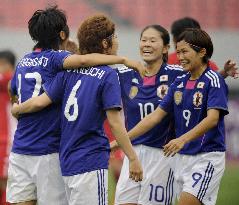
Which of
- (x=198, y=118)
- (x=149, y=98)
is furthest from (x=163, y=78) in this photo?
(x=198, y=118)

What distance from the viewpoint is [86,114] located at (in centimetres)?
621

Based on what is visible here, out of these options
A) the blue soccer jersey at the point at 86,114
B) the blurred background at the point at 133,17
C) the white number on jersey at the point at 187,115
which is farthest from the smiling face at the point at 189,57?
the blurred background at the point at 133,17

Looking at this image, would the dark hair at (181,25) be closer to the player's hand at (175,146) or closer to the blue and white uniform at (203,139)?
the blue and white uniform at (203,139)

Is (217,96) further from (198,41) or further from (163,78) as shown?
(163,78)

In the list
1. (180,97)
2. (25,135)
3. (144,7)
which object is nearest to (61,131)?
(25,135)

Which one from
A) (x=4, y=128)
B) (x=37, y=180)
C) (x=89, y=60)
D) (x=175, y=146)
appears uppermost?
(x=89, y=60)

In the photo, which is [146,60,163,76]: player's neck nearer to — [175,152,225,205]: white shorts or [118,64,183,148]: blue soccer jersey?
[118,64,183,148]: blue soccer jersey

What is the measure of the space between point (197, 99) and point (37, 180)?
5.26ft

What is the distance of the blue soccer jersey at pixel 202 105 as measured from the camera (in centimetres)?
698

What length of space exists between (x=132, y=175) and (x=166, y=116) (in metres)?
1.54

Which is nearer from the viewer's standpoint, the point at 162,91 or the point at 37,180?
the point at 37,180

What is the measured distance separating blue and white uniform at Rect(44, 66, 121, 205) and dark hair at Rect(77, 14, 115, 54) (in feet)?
0.59

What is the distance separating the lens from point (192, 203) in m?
7.00

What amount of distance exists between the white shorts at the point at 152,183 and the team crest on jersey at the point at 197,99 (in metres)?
0.92
